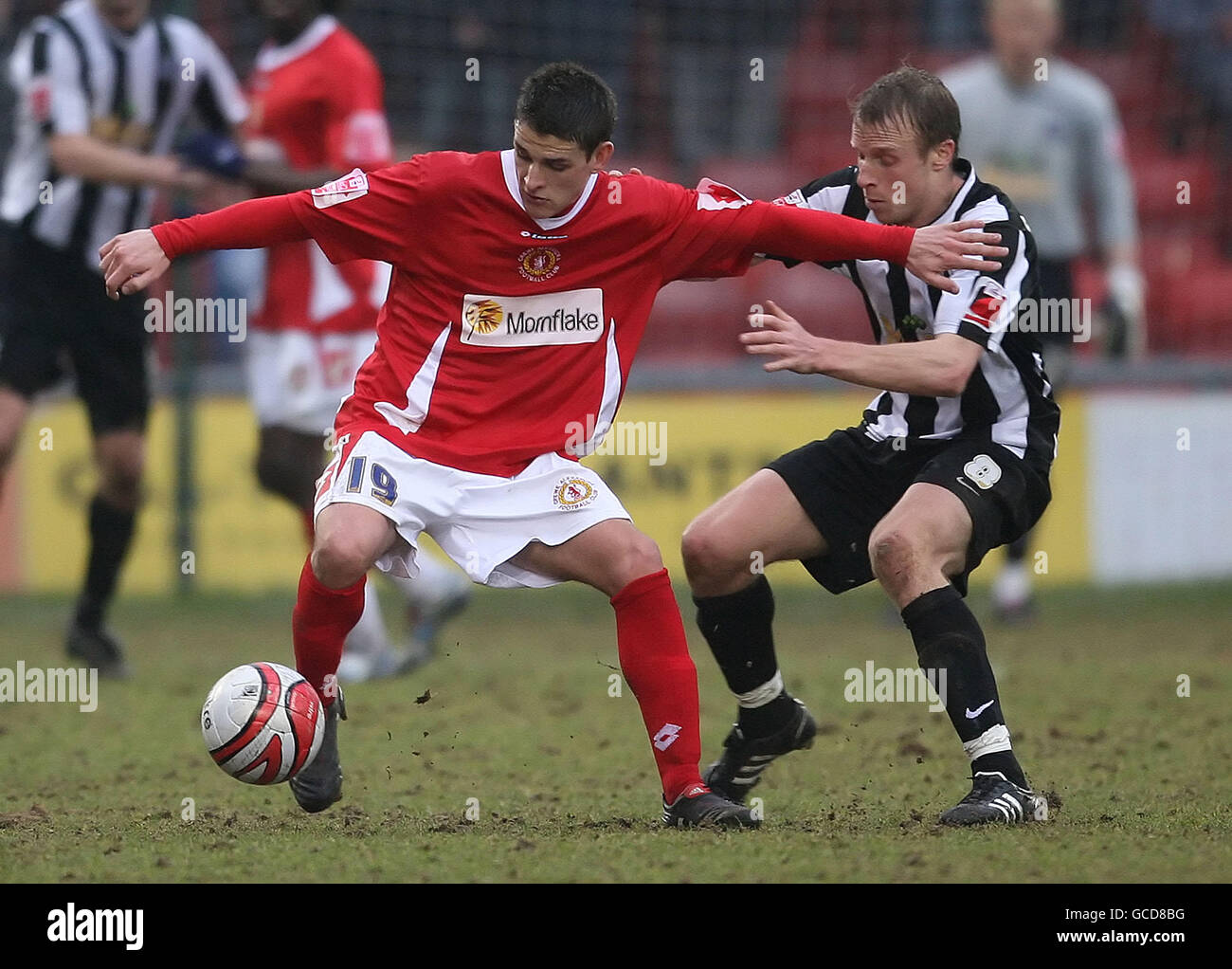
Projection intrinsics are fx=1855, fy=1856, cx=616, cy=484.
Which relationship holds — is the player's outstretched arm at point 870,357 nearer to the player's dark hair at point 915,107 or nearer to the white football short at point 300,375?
the player's dark hair at point 915,107

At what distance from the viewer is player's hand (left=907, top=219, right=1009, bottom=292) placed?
4250mm

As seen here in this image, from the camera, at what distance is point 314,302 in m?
7.20

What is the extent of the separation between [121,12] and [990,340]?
4083mm

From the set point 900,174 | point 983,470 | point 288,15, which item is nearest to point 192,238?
point 900,174

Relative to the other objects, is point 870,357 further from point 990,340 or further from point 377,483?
point 377,483

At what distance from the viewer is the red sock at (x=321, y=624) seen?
435 centimetres

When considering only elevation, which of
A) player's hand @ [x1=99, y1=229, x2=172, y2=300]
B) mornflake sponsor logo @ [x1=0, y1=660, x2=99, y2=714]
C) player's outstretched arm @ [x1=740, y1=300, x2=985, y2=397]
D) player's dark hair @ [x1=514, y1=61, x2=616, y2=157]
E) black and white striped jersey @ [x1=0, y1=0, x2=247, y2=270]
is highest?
black and white striped jersey @ [x1=0, y1=0, x2=247, y2=270]

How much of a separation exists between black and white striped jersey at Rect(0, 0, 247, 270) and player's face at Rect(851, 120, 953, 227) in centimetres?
346

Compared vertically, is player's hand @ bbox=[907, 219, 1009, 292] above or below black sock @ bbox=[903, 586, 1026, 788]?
above

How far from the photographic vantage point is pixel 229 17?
11078mm

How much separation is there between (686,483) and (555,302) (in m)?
5.13

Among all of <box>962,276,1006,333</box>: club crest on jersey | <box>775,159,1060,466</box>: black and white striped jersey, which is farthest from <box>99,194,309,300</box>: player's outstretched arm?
<box>962,276,1006,333</box>: club crest on jersey
